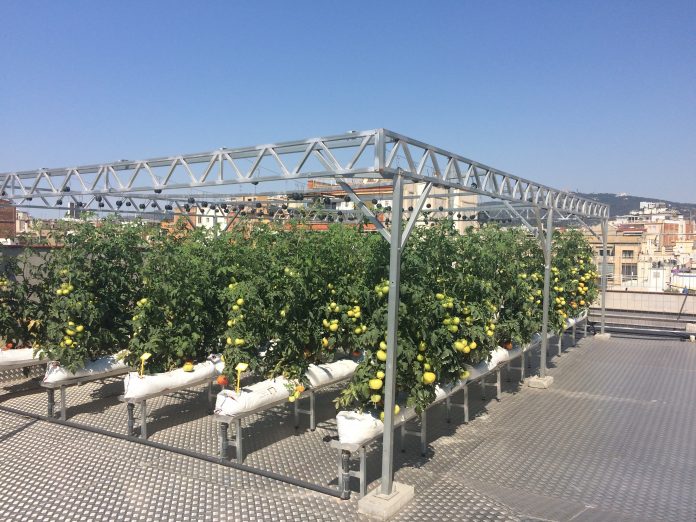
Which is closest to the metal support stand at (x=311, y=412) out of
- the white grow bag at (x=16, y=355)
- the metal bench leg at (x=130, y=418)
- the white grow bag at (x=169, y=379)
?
the white grow bag at (x=169, y=379)

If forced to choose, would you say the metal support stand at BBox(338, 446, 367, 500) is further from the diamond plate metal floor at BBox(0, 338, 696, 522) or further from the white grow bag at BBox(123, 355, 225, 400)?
the white grow bag at BBox(123, 355, 225, 400)

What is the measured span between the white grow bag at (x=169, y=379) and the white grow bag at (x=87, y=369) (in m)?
0.76

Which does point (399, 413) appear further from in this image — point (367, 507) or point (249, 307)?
point (249, 307)

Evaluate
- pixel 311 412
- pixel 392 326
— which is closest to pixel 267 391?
pixel 311 412

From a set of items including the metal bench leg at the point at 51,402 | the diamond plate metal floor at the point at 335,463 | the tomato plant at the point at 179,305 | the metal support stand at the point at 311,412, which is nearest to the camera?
the diamond plate metal floor at the point at 335,463

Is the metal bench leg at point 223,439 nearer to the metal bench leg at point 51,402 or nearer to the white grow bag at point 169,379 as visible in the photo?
the white grow bag at point 169,379

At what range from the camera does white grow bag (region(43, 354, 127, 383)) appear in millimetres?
6977

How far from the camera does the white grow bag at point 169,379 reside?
21.0 feet

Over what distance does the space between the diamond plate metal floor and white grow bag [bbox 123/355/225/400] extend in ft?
2.02

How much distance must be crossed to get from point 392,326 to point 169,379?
136 inches

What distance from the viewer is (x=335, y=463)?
592cm

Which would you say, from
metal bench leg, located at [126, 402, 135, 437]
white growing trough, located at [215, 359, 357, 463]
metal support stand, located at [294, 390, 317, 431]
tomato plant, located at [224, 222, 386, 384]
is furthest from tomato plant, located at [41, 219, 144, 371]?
metal support stand, located at [294, 390, 317, 431]

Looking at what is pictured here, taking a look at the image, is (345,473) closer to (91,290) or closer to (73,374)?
(73,374)

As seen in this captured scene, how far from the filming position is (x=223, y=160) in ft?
26.0
